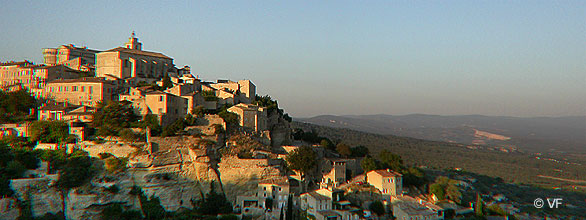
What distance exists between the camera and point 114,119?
33438 mm

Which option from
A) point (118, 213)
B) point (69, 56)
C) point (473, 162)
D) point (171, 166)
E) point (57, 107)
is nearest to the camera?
point (118, 213)

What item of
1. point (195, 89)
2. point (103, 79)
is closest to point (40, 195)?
point (103, 79)

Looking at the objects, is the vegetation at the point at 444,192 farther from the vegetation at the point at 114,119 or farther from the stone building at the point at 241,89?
the vegetation at the point at 114,119

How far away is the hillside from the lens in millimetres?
84325

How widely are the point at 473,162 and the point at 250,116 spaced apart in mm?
78227

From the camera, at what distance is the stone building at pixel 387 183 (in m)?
34.5

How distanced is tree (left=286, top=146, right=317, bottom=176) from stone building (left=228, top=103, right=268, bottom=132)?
5.02 metres

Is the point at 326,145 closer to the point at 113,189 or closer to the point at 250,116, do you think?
the point at 250,116

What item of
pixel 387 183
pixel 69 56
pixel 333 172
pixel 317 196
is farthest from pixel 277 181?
pixel 69 56

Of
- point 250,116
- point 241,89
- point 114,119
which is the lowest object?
point 114,119

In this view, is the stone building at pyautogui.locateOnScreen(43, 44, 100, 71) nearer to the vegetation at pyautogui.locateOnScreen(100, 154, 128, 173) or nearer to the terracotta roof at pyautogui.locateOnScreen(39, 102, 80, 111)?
the terracotta roof at pyautogui.locateOnScreen(39, 102, 80, 111)

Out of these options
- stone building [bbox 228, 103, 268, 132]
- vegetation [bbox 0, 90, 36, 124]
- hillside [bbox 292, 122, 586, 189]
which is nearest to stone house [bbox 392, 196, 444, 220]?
stone building [bbox 228, 103, 268, 132]

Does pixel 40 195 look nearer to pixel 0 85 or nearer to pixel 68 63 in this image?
pixel 0 85

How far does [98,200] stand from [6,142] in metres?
9.61
